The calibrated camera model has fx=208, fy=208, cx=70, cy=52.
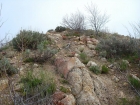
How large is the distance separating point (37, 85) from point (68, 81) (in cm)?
98

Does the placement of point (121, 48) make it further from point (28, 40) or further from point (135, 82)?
point (28, 40)

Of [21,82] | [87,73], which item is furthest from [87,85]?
[21,82]

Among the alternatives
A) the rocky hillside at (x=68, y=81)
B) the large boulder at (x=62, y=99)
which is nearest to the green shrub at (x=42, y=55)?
the rocky hillside at (x=68, y=81)

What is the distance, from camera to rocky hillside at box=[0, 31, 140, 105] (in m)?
4.35

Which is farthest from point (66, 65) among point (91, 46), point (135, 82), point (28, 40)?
point (91, 46)

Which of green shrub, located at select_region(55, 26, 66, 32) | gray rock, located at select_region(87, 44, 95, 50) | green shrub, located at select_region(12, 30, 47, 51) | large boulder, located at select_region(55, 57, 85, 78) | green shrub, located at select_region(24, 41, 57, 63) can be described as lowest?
large boulder, located at select_region(55, 57, 85, 78)

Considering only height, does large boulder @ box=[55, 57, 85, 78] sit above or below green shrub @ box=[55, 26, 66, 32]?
below

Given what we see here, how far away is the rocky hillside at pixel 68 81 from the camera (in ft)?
14.3

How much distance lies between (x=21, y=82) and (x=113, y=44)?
3.78m

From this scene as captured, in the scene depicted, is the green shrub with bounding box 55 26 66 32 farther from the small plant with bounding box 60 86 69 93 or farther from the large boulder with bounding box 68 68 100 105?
the small plant with bounding box 60 86 69 93

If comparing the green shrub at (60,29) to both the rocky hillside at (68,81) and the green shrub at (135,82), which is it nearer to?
the rocky hillside at (68,81)

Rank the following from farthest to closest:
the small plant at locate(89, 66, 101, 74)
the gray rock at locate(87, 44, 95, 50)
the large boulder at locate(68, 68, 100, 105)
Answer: the gray rock at locate(87, 44, 95, 50)
the small plant at locate(89, 66, 101, 74)
the large boulder at locate(68, 68, 100, 105)

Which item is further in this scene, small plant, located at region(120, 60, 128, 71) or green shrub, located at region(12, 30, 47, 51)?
green shrub, located at region(12, 30, 47, 51)

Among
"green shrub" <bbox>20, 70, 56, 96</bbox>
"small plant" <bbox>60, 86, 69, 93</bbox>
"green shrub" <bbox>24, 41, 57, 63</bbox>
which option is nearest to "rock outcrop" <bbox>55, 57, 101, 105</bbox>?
"small plant" <bbox>60, 86, 69, 93</bbox>
